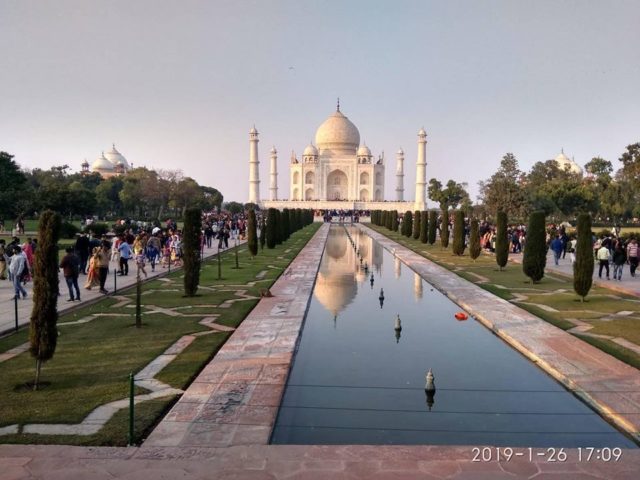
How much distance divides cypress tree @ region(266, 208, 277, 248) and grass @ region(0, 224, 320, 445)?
12.0 m

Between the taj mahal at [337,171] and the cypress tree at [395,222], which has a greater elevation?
the taj mahal at [337,171]

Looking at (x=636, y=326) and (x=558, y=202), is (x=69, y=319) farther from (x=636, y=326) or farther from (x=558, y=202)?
(x=558, y=202)

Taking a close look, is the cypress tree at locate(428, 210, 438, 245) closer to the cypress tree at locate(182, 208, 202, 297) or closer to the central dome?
the cypress tree at locate(182, 208, 202, 297)

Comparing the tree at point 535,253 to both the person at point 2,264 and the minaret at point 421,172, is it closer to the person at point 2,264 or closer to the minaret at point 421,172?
the person at point 2,264

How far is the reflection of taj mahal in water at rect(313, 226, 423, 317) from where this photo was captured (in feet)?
38.4

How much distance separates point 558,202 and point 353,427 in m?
42.8

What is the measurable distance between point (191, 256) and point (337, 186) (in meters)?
69.0

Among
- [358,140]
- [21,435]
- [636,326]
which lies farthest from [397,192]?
[21,435]

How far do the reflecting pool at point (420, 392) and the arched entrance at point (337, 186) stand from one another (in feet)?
228

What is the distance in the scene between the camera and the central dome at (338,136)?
78750 millimetres

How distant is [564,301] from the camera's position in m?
11.3

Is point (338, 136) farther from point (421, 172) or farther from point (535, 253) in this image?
point (535, 253)

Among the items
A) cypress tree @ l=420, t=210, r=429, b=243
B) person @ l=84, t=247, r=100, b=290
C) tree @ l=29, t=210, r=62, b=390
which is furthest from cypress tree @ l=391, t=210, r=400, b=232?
tree @ l=29, t=210, r=62, b=390

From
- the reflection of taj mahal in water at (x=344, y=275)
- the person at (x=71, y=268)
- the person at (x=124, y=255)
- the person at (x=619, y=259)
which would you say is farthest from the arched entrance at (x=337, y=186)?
the person at (x=71, y=268)
